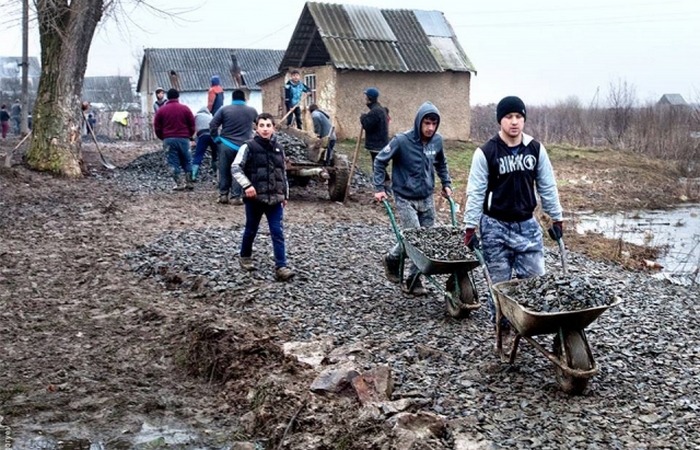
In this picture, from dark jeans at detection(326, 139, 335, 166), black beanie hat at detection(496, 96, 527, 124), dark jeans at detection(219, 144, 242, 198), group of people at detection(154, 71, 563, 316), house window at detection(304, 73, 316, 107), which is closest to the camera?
black beanie hat at detection(496, 96, 527, 124)

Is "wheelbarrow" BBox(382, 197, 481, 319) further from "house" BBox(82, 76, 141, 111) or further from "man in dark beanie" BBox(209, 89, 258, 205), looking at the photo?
"house" BBox(82, 76, 141, 111)

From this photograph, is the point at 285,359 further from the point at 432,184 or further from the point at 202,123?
the point at 202,123

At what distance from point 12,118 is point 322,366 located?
124ft

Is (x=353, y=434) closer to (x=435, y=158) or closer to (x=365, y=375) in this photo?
(x=365, y=375)

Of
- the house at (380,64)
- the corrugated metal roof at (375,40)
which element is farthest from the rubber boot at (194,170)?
the corrugated metal roof at (375,40)

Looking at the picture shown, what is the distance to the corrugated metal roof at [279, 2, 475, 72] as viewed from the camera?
22641 millimetres

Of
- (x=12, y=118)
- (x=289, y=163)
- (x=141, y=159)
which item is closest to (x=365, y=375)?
(x=289, y=163)

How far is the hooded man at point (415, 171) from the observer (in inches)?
289

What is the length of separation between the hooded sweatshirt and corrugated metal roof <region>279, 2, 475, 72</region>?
14757 millimetres

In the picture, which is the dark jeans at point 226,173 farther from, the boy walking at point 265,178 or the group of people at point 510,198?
the group of people at point 510,198

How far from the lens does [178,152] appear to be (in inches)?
571

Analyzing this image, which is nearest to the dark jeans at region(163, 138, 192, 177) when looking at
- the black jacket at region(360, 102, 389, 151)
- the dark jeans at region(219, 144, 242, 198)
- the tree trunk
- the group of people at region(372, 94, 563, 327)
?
the dark jeans at region(219, 144, 242, 198)

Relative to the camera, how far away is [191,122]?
46.6ft

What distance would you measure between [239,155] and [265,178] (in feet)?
1.11
